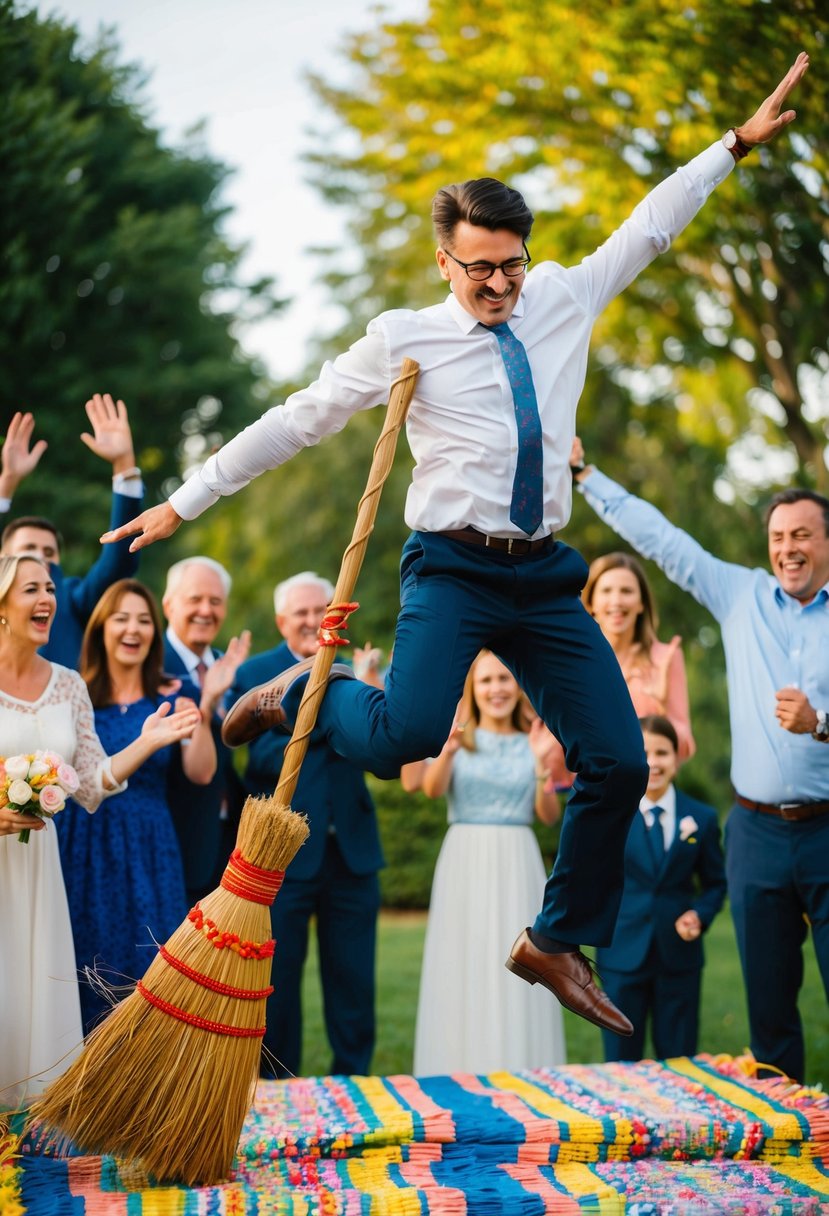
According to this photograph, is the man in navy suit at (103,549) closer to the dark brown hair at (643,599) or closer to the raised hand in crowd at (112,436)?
the raised hand in crowd at (112,436)

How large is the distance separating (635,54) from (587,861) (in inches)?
317

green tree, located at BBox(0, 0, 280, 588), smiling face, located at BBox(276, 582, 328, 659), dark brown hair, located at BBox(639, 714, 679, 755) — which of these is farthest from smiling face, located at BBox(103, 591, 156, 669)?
green tree, located at BBox(0, 0, 280, 588)

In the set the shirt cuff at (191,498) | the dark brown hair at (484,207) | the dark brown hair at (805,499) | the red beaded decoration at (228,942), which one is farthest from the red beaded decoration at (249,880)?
the dark brown hair at (805,499)

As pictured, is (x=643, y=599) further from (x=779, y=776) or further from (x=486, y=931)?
(x=486, y=931)

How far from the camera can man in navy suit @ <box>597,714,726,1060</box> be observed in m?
5.95

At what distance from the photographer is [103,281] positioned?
637 inches

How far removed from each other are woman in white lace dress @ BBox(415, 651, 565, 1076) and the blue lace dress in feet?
4.76

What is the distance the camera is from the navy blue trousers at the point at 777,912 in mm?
5207

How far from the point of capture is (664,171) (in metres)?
11.6

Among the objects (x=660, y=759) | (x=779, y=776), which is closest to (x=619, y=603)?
(x=660, y=759)

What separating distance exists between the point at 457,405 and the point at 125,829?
106 inches

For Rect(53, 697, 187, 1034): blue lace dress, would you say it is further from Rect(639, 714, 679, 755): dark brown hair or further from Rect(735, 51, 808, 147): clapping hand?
Rect(735, 51, 808, 147): clapping hand

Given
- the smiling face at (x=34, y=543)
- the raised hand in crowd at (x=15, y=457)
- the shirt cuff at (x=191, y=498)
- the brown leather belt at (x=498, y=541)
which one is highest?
the raised hand in crowd at (x=15, y=457)

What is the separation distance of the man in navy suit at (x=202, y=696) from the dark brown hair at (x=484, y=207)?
8.39 feet
